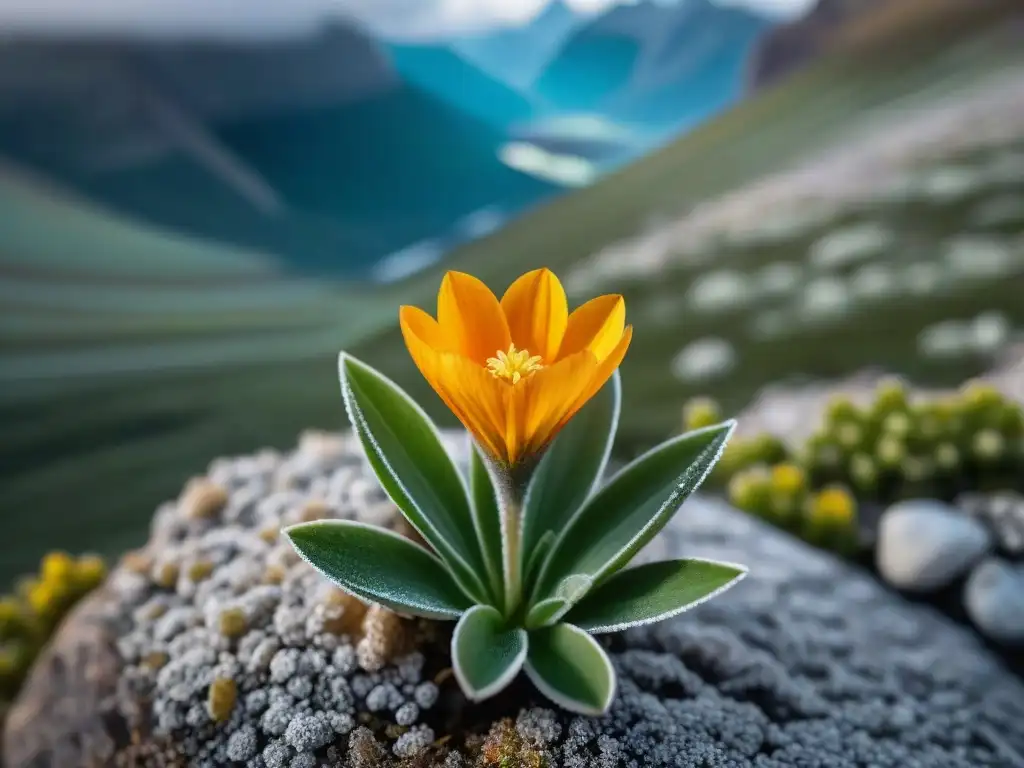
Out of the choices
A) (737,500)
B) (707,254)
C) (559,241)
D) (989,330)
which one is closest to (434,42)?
(559,241)

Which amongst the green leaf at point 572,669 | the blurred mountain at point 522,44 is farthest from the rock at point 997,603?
the blurred mountain at point 522,44

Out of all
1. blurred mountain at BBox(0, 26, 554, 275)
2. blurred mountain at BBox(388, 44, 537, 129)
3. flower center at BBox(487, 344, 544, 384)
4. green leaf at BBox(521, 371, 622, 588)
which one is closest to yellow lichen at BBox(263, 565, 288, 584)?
green leaf at BBox(521, 371, 622, 588)

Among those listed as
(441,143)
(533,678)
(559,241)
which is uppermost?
(441,143)

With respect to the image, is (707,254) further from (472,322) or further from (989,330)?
(472,322)

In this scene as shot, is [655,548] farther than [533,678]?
Yes

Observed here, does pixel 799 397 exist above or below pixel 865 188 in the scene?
below

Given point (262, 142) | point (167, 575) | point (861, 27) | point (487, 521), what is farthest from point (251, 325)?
point (861, 27)

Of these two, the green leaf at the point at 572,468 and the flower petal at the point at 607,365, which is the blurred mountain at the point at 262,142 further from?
the flower petal at the point at 607,365
